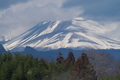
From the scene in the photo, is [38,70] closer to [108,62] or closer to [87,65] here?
[87,65]

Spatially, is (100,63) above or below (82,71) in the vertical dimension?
above

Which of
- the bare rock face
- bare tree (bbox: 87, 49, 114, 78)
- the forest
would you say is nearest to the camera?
the forest

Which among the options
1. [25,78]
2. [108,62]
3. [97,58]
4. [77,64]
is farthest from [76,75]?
[108,62]

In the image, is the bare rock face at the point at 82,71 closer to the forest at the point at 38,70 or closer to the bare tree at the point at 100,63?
the forest at the point at 38,70

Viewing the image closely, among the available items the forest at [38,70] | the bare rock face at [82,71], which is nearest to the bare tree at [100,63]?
the forest at [38,70]

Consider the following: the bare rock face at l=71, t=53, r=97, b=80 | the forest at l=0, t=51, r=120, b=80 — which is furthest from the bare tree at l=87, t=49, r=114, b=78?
the bare rock face at l=71, t=53, r=97, b=80

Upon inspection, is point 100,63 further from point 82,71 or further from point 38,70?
point 38,70

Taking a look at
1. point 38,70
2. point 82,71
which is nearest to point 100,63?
point 82,71

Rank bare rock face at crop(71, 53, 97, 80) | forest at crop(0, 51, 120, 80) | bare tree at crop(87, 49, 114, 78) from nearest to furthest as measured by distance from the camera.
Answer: forest at crop(0, 51, 120, 80), bare rock face at crop(71, 53, 97, 80), bare tree at crop(87, 49, 114, 78)

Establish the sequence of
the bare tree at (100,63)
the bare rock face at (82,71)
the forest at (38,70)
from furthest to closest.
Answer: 1. the bare tree at (100,63)
2. the bare rock face at (82,71)
3. the forest at (38,70)

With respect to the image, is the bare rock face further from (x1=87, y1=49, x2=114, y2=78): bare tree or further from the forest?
(x1=87, y1=49, x2=114, y2=78): bare tree

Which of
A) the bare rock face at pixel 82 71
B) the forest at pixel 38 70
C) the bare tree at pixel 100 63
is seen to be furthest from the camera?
the bare tree at pixel 100 63

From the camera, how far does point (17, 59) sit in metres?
39.6

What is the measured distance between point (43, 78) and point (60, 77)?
1.94 m
